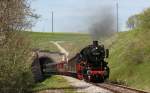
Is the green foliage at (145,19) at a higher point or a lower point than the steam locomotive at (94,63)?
higher

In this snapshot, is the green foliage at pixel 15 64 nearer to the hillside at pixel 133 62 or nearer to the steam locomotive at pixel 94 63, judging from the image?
the steam locomotive at pixel 94 63

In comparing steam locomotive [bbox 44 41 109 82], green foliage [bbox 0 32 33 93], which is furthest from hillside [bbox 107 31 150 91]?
green foliage [bbox 0 32 33 93]

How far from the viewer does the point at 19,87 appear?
35969 millimetres

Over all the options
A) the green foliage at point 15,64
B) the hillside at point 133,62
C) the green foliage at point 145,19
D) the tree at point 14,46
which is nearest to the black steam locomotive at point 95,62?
the hillside at point 133,62

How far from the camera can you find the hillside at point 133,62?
49.2 meters

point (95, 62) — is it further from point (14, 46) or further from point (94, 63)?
point (14, 46)

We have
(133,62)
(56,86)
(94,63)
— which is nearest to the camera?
(56,86)

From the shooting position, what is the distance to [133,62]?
5534cm

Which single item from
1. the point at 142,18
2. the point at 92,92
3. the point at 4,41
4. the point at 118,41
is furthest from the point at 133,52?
the point at 4,41

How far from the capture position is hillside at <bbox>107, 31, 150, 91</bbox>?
161ft

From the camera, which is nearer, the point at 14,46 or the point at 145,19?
the point at 14,46

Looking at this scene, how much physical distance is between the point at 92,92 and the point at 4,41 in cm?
769

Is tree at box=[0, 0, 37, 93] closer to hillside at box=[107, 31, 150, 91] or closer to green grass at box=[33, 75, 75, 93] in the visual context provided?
green grass at box=[33, 75, 75, 93]

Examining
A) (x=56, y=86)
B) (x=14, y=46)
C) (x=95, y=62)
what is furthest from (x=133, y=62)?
(x=14, y=46)
